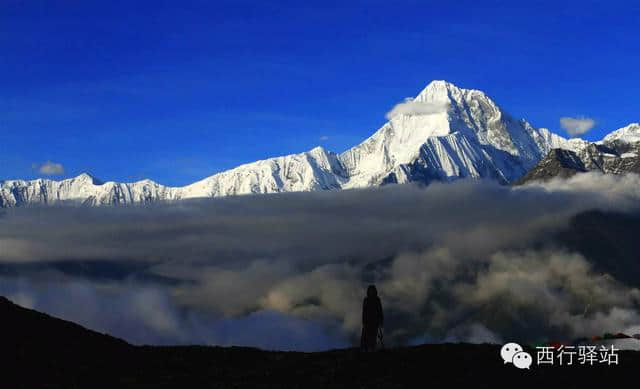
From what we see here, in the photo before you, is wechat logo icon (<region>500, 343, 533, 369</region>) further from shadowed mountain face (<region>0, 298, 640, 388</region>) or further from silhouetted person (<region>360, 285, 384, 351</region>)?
silhouetted person (<region>360, 285, 384, 351</region>)

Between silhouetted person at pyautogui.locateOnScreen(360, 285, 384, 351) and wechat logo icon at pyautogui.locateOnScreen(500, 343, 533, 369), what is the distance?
970 centimetres

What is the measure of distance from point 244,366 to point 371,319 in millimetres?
10479

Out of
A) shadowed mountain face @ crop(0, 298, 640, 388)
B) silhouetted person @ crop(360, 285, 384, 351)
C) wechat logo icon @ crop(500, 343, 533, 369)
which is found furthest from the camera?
silhouetted person @ crop(360, 285, 384, 351)

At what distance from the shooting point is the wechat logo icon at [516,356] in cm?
5288

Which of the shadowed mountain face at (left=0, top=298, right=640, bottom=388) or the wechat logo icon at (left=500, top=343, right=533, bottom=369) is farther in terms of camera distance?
the wechat logo icon at (left=500, top=343, right=533, bottom=369)

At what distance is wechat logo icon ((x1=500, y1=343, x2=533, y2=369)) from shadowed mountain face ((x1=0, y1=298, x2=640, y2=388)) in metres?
0.58

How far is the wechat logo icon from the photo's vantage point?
2082 inches

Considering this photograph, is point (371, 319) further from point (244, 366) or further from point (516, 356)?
point (516, 356)

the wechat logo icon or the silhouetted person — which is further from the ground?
the silhouetted person

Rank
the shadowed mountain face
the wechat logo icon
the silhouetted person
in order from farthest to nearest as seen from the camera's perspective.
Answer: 1. the silhouetted person
2. the wechat logo icon
3. the shadowed mountain face

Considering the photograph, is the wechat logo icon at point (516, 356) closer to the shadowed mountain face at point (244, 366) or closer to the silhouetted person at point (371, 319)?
the shadowed mountain face at point (244, 366)

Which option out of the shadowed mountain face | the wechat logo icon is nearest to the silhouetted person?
the shadowed mountain face

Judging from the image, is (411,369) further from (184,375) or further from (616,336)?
(616,336)

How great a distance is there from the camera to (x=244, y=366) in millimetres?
59031
